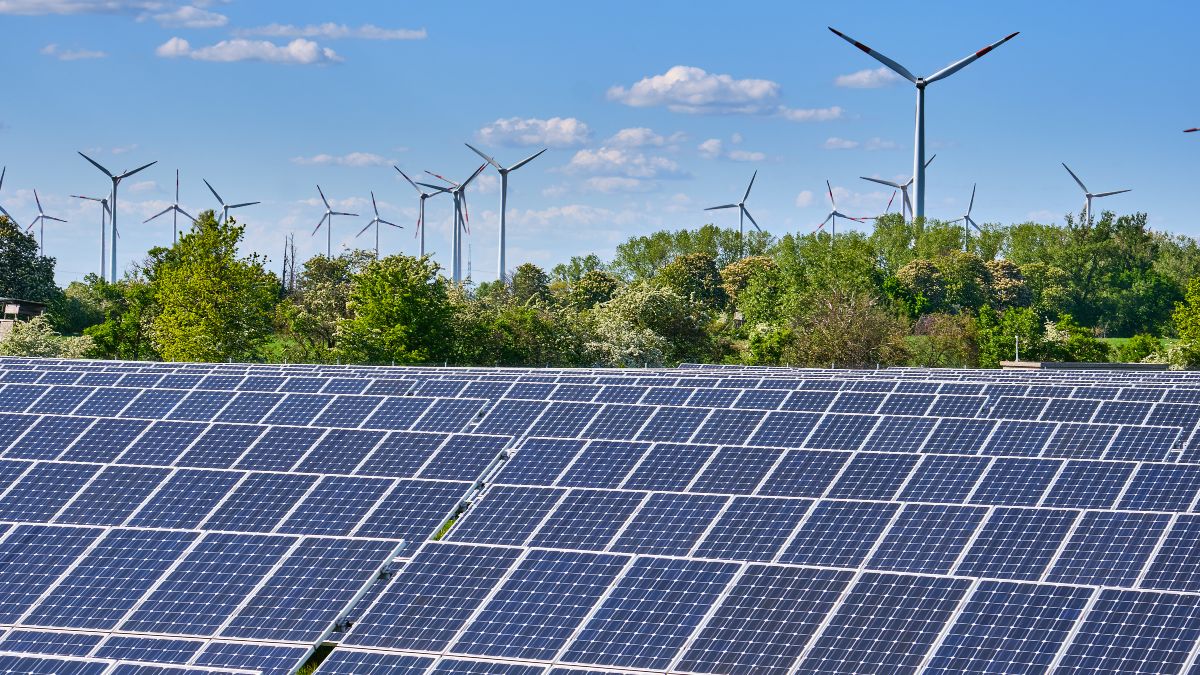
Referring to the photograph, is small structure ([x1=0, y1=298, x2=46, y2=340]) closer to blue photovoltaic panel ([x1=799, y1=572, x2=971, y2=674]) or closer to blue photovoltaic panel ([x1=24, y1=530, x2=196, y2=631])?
blue photovoltaic panel ([x1=24, y1=530, x2=196, y2=631])

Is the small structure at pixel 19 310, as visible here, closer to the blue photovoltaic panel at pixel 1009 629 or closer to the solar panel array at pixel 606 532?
the solar panel array at pixel 606 532

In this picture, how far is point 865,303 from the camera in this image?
375 feet

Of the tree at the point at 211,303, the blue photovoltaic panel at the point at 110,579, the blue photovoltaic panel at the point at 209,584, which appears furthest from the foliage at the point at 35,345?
the blue photovoltaic panel at the point at 209,584

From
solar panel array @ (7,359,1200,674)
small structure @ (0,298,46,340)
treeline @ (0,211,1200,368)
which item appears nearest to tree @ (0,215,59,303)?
treeline @ (0,211,1200,368)

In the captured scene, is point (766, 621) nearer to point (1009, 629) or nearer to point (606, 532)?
point (1009, 629)

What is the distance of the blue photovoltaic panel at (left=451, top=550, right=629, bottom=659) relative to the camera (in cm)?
2559

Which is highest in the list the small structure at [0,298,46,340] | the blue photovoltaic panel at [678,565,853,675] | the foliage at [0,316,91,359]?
the blue photovoltaic panel at [678,565,853,675]

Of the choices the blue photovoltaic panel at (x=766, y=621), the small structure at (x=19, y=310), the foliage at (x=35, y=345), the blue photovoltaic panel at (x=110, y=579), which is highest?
the blue photovoltaic panel at (x=766, y=621)

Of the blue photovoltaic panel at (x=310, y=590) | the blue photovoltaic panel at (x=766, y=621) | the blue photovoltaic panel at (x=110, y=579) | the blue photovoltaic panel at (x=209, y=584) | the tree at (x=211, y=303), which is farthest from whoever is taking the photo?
the tree at (x=211, y=303)

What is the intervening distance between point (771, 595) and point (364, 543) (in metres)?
9.00

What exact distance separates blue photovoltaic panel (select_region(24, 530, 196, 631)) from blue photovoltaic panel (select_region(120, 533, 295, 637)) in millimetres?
433

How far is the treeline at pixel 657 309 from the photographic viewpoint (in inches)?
3504

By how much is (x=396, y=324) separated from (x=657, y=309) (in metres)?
31.9

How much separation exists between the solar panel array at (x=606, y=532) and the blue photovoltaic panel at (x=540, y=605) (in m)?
0.06
